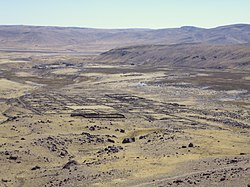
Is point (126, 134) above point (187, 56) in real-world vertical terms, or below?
below

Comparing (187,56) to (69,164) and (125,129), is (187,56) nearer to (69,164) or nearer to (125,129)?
(125,129)

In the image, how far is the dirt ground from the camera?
72.3 feet

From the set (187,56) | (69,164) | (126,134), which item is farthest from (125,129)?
(187,56)

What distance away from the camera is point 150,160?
25125mm

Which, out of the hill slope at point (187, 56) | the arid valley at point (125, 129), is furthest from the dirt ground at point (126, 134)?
the hill slope at point (187, 56)

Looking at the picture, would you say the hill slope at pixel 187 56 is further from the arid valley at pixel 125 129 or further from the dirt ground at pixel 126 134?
the dirt ground at pixel 126 134

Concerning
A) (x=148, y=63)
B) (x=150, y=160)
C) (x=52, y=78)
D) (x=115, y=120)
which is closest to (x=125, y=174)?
(x=150, y=160)

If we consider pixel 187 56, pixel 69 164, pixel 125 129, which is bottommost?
pixel 125 129

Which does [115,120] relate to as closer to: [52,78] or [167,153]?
[167,153]

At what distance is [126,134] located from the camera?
116 ft

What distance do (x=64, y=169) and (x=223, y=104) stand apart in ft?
113

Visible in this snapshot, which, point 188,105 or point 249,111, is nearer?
point 249,111

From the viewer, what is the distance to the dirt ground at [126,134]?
22031 millimetres

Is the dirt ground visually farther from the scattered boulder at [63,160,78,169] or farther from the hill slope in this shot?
the hill slope
